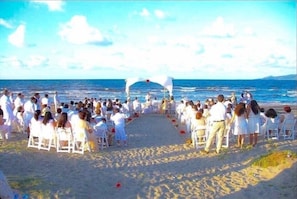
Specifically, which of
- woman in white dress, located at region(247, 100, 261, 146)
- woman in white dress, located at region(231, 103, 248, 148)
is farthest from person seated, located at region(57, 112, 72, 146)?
woman in white dress, located at region(247, 100, 261, 146)

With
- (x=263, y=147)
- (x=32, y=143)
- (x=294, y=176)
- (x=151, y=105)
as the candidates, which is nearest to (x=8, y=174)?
(x=32, y=143)

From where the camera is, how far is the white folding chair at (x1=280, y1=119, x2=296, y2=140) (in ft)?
42.4

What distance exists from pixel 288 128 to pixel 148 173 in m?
6.29

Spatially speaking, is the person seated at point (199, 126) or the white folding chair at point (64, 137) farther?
the person seated at point (199, 126)

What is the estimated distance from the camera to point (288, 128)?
13.1m

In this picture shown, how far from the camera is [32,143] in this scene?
1182 cm

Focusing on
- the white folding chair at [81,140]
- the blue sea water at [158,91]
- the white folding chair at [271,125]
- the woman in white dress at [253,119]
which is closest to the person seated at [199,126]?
the woman in white dress at [253,119]

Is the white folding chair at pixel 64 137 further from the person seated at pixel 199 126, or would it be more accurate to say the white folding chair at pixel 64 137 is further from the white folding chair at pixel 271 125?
the white folding chair at pixel 271 125

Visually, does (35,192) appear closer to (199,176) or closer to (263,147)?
(199,176)

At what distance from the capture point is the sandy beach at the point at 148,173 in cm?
755

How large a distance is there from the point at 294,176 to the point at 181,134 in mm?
7010

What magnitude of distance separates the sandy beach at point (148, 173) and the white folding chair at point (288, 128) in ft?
1.86

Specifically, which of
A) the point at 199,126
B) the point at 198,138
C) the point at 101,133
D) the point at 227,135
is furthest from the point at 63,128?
the point at 227,135

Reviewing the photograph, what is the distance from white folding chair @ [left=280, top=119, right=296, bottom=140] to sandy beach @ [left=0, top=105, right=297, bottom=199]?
0.57m
